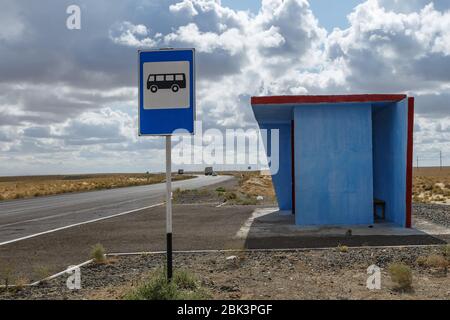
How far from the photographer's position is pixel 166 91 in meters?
6.74

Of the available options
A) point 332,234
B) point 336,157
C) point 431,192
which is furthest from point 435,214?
point 431,192

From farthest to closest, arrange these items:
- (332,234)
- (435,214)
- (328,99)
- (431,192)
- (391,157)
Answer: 1. (431,192)
2. (435,214)
3. (391,157)
4. (328,99)
5. (332,234)

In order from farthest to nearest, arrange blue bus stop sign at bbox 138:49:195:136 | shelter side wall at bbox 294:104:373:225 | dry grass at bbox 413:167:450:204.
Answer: dry grass at bbox 413:167:450:204, shelter side wall at bbox 294:104:373:225, blue bus stop sign at bbox 138:49:195:136

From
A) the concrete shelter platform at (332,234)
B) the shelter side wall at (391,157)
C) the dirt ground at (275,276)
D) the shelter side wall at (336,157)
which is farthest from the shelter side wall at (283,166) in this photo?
the dirt ground at (275,276)

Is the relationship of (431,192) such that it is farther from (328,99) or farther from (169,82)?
(169,82)

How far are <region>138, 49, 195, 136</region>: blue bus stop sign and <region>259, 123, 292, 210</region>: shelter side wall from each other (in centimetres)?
1396

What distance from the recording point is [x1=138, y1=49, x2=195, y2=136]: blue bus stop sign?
6.69m

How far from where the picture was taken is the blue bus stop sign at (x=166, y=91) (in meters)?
6.69

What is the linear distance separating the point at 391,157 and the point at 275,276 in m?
8.83

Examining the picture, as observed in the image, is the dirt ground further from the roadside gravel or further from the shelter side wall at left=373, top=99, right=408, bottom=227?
the roadside gravel

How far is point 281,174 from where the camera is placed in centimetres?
2078

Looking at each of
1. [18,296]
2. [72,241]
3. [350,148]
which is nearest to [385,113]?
[350,148]

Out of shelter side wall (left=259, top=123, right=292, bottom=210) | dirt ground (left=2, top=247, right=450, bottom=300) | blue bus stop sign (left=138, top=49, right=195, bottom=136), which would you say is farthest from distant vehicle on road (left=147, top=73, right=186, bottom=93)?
shelter side wall (left=259, top=123, right=292, bottom=210)
